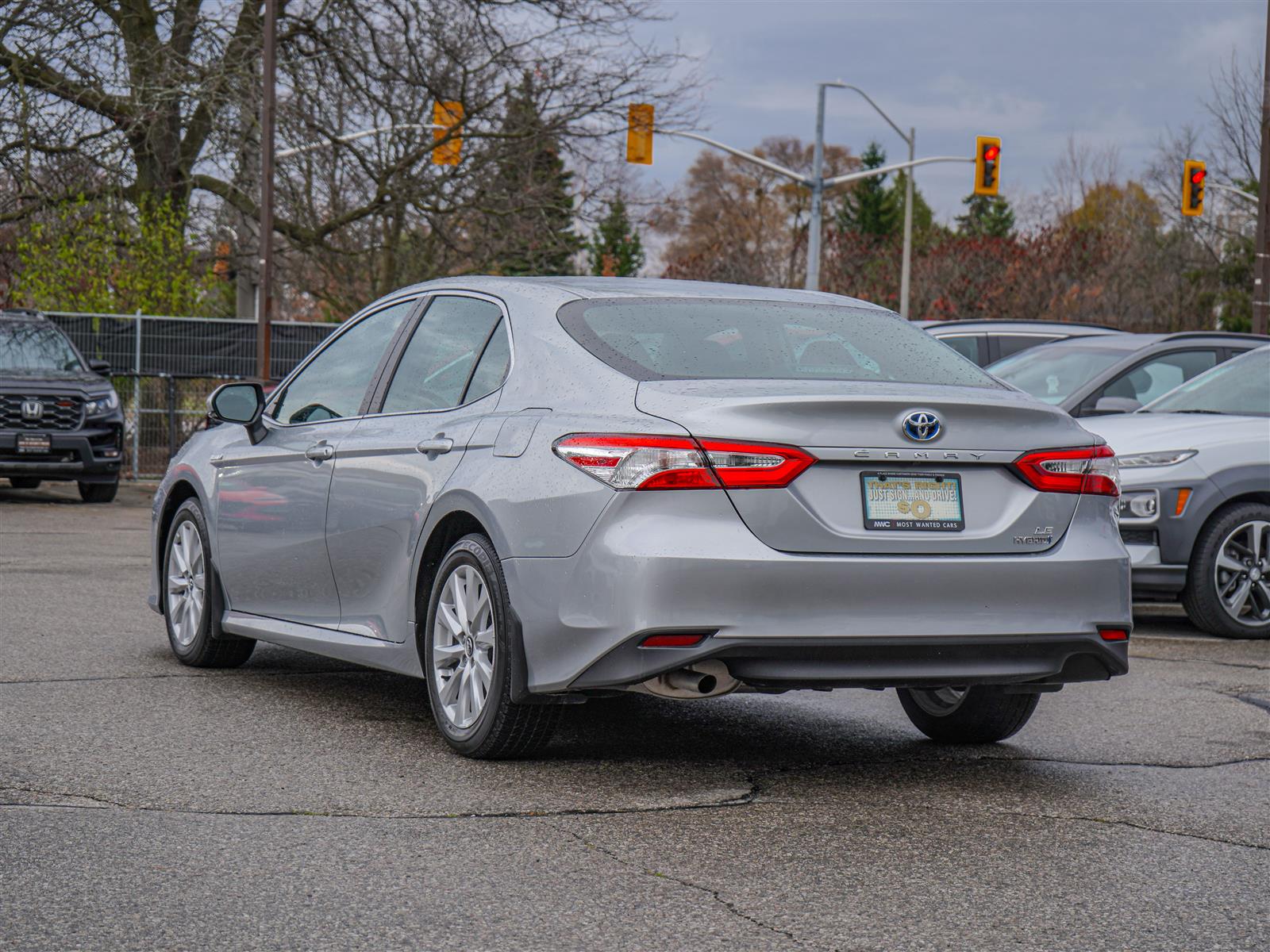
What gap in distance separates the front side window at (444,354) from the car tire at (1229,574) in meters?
5.19

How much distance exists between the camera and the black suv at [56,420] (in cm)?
1758

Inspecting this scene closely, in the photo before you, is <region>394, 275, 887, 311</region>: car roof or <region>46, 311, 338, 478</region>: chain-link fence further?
<region>46, 311, 338, 478</region>: chain-link fence

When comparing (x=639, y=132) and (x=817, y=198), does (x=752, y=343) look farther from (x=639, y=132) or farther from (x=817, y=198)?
(x=817, y=198)

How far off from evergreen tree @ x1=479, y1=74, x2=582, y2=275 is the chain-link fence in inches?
156

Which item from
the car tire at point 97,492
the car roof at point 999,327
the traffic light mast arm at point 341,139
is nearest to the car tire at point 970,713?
the car roof at point 999,327

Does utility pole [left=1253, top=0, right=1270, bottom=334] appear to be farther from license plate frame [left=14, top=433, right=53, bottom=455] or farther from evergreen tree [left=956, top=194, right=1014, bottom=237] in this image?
evergreen tree [left=956, top=194, right=1014, bottom=237]

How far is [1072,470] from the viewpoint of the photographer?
5.30m

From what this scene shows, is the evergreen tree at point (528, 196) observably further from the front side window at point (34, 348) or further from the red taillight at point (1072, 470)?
the red taillight at point (1072, 470)

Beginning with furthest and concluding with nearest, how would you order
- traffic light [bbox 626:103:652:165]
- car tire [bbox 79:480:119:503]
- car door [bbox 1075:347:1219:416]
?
traffic light [bbox 626:103:652:165], car tire [bbox 79:480:119:503], car door [bbox 1075:347:1219:416]

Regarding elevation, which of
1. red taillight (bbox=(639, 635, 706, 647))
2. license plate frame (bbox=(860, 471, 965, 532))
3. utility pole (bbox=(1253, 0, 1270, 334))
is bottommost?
red taillight (bbox=(639, 635, 706, 647))

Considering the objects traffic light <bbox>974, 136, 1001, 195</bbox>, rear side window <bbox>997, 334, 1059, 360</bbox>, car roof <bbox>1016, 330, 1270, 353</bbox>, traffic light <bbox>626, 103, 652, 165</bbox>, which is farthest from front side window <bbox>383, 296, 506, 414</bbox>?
traffic light <bbox>974, 136, 1001, 195</bbox>

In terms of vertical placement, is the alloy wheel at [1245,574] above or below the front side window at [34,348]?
below

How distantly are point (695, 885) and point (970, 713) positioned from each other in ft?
Answer: 7.32

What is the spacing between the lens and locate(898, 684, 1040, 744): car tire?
6.05 m
